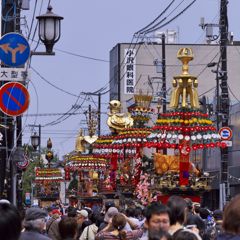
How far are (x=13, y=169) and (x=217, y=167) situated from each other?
125 ft

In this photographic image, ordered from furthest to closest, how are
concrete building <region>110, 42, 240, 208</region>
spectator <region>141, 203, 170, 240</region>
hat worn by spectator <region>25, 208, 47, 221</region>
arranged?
concrete building <region>110, 42, 240, 208</region>
hat worn by spectator <region>25, 208, 47, 221</region>
spectator <region>141, 203, 170, 240</region>

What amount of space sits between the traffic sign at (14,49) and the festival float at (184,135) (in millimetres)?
10630

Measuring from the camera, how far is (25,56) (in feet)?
61.0

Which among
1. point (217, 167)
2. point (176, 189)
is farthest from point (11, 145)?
point (217, 167)

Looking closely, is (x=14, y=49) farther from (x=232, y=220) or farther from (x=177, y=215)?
(x=232, y=220)

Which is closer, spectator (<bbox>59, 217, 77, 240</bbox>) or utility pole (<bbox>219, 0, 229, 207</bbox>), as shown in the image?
spectator (<bbox>59, 217, 77, 240</bbox>)

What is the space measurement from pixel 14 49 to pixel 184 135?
36.3 feet

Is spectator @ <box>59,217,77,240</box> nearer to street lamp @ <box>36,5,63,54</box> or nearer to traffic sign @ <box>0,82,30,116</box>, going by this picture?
street lamp @ <box>36,5,63,54</box>

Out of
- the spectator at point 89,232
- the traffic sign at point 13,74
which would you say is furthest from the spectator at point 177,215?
the traffic sign at point 13,74

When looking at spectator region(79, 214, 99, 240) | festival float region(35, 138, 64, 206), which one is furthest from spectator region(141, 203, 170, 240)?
festival float region(35, 138, 64, 206)

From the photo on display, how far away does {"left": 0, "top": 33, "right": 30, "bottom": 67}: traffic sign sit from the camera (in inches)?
733

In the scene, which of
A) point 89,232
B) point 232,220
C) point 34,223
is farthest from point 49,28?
point 232,220

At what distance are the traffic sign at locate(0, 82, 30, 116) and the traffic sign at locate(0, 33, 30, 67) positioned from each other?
500 millimetres

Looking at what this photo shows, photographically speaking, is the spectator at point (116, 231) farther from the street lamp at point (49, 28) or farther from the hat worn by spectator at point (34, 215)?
the street lamp at point (49, 28)
